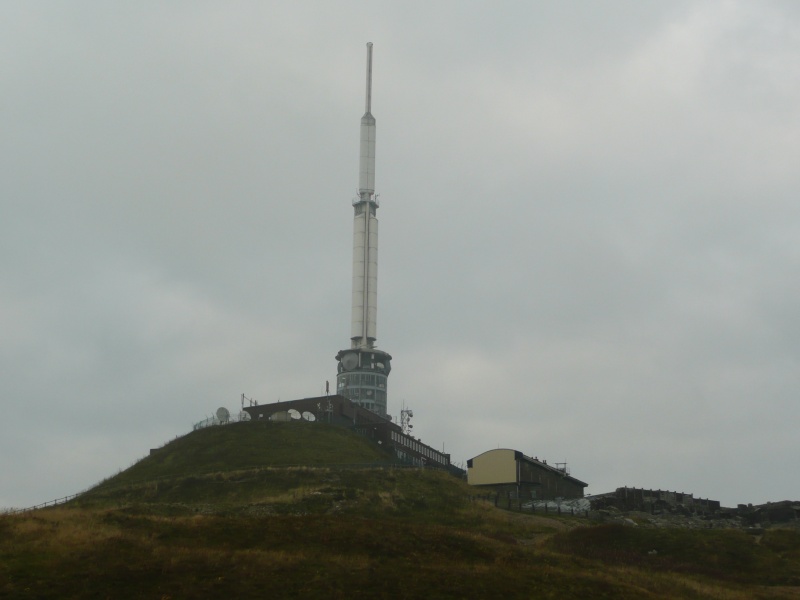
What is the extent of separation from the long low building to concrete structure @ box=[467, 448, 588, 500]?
1648 centimetres

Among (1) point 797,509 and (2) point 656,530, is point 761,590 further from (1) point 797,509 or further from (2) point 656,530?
(1) point 797,509

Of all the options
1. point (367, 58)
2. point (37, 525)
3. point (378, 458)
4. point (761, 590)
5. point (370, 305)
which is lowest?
point (761, 590)

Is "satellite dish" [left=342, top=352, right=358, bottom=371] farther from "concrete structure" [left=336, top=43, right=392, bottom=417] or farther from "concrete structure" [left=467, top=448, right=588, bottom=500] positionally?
"concrete structure" [left=467, top=448, right=588, bottom=500]

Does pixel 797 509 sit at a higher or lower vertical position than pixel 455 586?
higher

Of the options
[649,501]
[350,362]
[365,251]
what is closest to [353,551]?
[649,501]

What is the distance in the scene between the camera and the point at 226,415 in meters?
139

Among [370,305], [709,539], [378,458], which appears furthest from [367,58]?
[709,539]

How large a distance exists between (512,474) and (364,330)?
205 feet

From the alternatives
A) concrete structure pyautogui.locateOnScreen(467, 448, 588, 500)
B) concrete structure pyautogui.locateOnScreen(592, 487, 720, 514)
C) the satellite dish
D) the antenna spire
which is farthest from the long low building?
the antenna spire

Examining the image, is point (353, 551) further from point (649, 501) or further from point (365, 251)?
point (365, 251)

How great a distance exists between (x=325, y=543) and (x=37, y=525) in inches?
695

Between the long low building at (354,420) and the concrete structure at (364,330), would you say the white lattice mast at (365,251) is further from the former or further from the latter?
the long low building at (354,420)

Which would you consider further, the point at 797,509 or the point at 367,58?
the point at 367,58

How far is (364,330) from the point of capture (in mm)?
171000
